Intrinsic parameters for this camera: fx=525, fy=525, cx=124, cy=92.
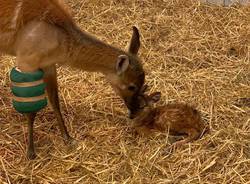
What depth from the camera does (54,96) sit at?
5.24 metres

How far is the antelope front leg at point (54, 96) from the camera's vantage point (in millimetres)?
5109

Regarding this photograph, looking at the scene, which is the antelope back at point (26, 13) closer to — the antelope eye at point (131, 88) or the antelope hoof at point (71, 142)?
the antelope eye at point (131, 88)

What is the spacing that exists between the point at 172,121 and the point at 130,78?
580mm

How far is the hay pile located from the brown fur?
0.32ft

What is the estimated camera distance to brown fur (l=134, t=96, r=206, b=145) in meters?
5.02

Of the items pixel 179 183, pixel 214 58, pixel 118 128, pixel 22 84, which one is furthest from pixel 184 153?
pixel 214 58

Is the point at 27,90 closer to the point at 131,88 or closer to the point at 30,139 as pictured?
the point at 30,139

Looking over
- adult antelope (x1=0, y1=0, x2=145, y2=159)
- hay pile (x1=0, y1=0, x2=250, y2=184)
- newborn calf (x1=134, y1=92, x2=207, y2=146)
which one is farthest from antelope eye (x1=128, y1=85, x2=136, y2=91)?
hay pile (x1=0, y1=0, x2=250, y2=184)

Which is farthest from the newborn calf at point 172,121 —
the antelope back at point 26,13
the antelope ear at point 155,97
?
the antelope back at point 26,13

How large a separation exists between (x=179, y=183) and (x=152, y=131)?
0.73m

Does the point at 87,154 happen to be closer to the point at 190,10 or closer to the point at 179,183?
the point at 179,183

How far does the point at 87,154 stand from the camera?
4918 millimetres

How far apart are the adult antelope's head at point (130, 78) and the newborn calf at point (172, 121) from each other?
0.38 feet

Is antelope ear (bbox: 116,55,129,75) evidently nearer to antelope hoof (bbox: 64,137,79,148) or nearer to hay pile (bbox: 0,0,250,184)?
hay pile (bbox: 0,0,250,184)
